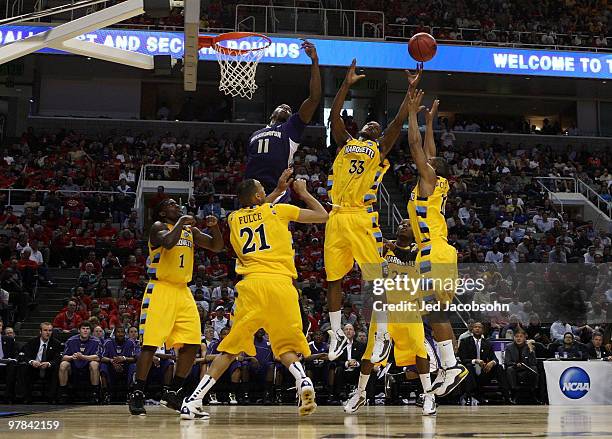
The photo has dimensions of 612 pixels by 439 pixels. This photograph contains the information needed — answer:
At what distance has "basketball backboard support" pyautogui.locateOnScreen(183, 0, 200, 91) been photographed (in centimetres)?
871

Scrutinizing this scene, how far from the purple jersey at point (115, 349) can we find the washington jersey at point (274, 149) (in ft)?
16.3

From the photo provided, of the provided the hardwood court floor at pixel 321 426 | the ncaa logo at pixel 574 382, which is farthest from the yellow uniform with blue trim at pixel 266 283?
the ncaa logo at pixel 574 382

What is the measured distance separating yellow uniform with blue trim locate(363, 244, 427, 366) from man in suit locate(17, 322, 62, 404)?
5.68 m

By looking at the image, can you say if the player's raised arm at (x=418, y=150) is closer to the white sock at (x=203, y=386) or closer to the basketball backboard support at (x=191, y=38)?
A: the basketball backboard support at (x=191, y=38)

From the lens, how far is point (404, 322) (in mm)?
8734

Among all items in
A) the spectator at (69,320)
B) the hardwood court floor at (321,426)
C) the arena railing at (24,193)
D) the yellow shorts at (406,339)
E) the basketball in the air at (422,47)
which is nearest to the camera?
the hardwood court floor at (321,426)

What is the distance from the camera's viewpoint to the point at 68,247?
59.1ft

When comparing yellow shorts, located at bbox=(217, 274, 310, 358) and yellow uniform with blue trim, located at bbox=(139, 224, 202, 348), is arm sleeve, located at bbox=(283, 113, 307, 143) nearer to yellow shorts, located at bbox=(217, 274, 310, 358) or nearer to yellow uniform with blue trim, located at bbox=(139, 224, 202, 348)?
yellow uniform with blue trim, located at bbox=(139, 224, 202, 348)

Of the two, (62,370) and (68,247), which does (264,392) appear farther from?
(68,247)

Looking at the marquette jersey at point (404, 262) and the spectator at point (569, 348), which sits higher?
the marquette jersey at point (404, 262)

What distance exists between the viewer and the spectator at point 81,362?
12344mm

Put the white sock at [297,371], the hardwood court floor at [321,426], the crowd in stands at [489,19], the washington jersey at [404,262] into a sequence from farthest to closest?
1. the crowd in stands at [489,19]
2. the washington jersey at [404,262]
3. the white sock at [297,371]
4. the hardwood court floor at [321,426]

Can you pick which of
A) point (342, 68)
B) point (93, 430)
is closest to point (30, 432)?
point (93, 430)

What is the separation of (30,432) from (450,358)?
415cm
